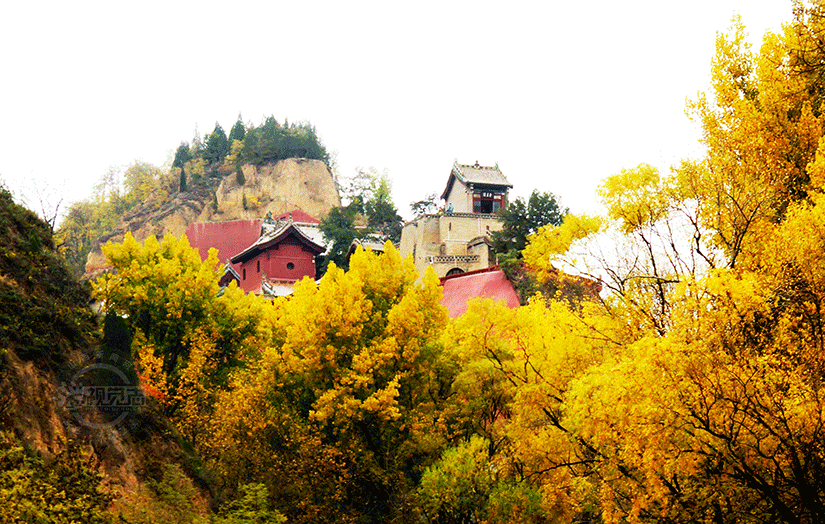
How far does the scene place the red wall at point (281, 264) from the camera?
4212cm

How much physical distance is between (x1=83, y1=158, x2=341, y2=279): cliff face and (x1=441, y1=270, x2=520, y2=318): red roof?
3815 centimetres

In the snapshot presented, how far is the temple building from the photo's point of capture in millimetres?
39781

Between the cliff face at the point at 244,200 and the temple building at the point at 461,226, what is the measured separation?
77.3 ft

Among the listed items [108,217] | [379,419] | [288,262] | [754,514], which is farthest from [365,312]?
[108,217]

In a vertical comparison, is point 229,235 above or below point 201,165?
below

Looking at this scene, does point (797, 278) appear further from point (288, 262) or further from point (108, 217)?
point (108, 217)

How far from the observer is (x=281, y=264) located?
139 feet

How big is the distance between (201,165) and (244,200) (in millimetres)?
9422

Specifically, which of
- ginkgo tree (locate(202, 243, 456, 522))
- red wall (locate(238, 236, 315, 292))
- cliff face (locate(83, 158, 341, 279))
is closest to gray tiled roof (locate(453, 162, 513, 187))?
red wall (locate(238, 236, 315, 292))

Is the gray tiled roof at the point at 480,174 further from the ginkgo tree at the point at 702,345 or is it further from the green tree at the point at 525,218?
the ginkgo tree at the point at 702,345

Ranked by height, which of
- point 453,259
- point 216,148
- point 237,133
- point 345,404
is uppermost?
point 237,133

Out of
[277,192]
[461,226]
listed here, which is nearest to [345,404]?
[461,226]

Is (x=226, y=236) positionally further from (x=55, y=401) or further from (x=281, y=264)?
(x=55, y=401)

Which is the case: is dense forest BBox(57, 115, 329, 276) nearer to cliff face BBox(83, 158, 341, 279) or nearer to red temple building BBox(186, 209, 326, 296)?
cliff face BBox(83, 158, 341, 279)
